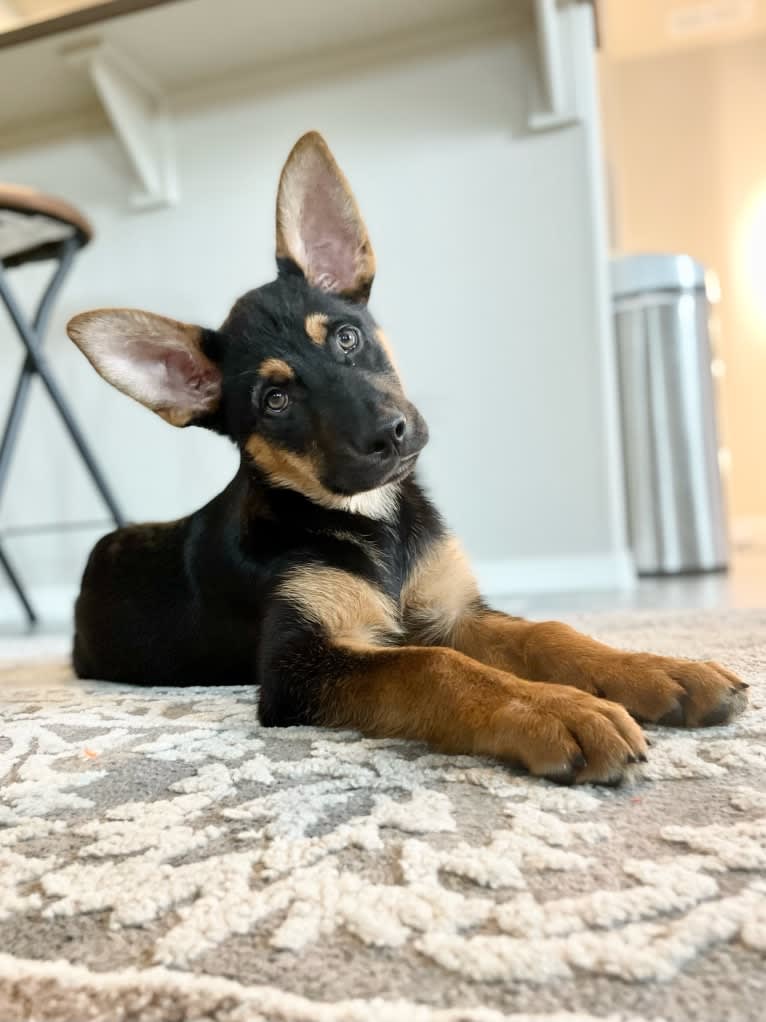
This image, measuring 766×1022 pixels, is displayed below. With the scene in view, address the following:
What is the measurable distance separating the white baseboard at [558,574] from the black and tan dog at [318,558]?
185 cm

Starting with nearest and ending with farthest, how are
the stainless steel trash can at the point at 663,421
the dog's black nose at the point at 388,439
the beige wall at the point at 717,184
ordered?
the dog's black nose at the point at 388,439 → the stainless steel trash can at the point at 663,421 → the beige wall at the point at 717,184

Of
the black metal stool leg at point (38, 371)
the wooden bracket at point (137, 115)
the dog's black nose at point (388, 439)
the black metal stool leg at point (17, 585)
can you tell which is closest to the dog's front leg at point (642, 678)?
the dog's black nose at point (388, 439)

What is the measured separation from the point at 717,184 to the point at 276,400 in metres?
6.41

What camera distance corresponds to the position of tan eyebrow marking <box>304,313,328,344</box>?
1.60 meters

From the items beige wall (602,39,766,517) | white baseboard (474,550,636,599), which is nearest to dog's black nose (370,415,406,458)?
white baseboard (474,550,636,599)

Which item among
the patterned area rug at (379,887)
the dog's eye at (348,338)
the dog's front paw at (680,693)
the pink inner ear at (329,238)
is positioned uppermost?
the pink inner ear at (329,238)

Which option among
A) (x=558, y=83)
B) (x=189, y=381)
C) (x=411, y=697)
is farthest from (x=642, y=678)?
(x=558, y=83)

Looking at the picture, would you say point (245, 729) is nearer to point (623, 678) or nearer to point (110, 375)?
point (623, 678)

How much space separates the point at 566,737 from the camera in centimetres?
93

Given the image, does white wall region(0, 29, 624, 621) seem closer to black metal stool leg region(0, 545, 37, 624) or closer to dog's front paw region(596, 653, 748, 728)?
black metal stool leg region(0, 545, 37, 624)

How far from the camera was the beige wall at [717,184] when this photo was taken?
6747mm

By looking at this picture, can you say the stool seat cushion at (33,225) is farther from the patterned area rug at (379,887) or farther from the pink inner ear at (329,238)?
the patterned area rug at (379,887)

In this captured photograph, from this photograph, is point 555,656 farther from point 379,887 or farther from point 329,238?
point 329,238

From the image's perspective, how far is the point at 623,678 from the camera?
1132 millimetres
